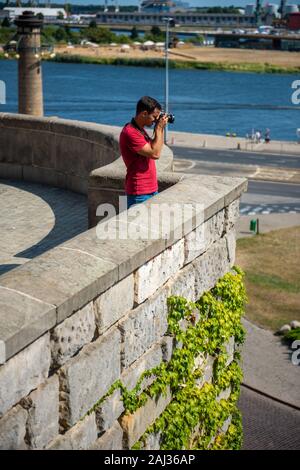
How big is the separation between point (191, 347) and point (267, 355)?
1443cm

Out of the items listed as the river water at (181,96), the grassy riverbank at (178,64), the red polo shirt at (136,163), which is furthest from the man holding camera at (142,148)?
the grassy riverbank at (178,64)

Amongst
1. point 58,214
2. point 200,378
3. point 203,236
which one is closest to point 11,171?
point 58,214

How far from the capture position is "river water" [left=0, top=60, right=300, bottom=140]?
316 ft

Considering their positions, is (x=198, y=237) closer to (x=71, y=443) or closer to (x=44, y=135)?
(x=71, y=443)

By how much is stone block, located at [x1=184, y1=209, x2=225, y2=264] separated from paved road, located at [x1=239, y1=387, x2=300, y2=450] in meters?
7.55

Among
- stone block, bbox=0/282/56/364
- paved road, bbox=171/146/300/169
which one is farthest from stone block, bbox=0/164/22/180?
paved road, bbox=171/146/300/169

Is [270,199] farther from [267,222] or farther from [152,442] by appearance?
[152,442]

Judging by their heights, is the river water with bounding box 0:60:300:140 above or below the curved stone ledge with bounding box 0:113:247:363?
below

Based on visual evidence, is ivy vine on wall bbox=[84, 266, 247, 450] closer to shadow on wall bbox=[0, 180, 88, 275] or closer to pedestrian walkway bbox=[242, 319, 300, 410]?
shadow on wall bbox=[0, 180, 88, 275]

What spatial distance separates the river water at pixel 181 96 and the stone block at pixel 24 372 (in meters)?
80.0

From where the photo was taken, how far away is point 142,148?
22.3 ft

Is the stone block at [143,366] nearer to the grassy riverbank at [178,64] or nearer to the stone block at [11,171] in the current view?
the stone block at [11,171]

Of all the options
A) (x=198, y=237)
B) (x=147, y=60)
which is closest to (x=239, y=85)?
(x=147, y=60)

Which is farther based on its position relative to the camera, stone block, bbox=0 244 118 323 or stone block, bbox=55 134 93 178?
stone block, bbox=55 134 93 178
